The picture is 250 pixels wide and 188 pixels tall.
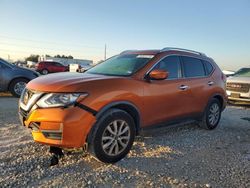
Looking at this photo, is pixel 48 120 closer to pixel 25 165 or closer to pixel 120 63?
pixel 25 165

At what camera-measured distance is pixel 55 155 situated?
462 cm

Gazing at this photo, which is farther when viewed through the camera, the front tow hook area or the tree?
the tree

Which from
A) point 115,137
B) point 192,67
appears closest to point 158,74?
point 115,137

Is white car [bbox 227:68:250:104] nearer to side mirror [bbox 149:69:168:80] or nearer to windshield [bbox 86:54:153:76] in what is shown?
windshield [bbox 86:54:153:76]

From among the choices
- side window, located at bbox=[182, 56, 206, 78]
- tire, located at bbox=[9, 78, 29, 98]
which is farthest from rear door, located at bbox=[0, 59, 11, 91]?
side window, located at bbox=[182, 56, 206, 78]

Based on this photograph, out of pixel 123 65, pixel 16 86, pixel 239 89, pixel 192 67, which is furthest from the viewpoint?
pixel 239 89

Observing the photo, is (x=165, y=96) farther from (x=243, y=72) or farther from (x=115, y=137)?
(x=243, y=72)

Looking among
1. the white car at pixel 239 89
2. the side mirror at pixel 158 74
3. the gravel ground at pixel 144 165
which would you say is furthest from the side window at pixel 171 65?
the white car at pixel 239 89

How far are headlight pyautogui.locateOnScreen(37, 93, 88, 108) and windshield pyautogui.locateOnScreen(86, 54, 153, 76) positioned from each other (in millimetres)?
1240

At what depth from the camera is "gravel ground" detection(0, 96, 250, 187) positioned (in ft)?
13.0

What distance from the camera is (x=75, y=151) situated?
4.91m

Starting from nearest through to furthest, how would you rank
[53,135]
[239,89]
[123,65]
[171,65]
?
1. [53,135]
2. [123,65]
3. [171,65]
4. [239,89]

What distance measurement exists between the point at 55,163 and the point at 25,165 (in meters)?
0.41

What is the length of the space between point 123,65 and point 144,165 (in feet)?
6.25
